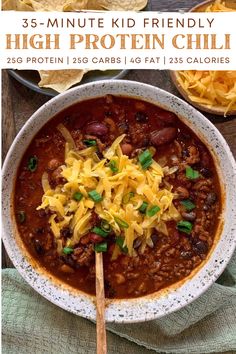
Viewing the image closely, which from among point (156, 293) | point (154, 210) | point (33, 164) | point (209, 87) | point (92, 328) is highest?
point (209, 87)

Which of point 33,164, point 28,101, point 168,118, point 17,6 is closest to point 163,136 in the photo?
point 168,118

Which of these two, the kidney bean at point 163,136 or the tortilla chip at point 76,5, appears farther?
the tortilla chip at point 76,5

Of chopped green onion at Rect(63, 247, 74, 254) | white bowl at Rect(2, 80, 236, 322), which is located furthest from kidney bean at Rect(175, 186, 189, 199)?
chopped green onion at Rect(63, 247, 74, 254)

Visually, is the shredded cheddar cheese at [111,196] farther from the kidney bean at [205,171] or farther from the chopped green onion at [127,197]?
the kidney bean at [205,171]

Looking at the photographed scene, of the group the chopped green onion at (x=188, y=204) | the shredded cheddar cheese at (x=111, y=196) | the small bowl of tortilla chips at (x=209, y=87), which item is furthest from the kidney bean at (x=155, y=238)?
the small bowl of tortilla chips at (x=209, y=87)

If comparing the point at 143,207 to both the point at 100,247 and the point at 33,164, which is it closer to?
the point at 100,247
